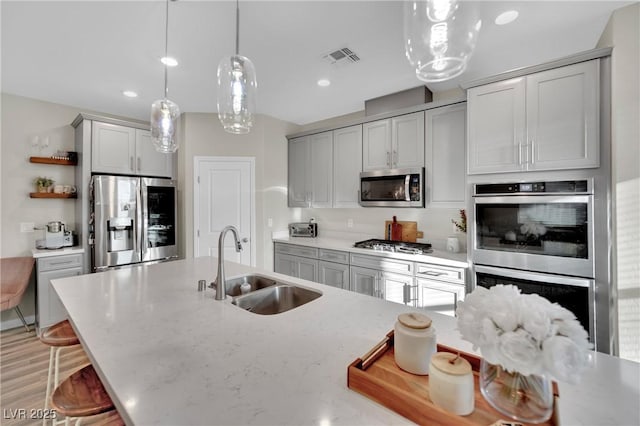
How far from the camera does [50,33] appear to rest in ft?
6.79

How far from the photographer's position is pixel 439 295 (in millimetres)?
2527

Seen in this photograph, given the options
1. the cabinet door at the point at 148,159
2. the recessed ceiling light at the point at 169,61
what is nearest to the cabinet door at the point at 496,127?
the recessed ceiling light at the point at 169,61

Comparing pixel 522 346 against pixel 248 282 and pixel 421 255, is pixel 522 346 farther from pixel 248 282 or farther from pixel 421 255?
pixel 421 255

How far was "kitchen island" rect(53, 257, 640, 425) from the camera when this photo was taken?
0.67 meters

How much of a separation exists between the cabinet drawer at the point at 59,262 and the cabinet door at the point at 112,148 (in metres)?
1.05

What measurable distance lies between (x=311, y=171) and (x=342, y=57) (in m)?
1.74

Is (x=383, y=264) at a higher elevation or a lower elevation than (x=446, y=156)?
lower

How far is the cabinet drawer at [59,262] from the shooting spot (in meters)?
2.96

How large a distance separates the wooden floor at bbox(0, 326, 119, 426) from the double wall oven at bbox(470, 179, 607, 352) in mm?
2871

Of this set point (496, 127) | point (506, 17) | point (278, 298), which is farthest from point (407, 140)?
point (278, 298)

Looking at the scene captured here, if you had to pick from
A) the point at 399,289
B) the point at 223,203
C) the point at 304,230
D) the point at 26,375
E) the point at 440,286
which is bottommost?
the point at 26,375

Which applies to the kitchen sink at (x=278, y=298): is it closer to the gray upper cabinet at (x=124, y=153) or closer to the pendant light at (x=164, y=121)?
the pendant light at (x=164, y=121)

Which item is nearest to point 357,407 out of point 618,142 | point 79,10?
point 618,142

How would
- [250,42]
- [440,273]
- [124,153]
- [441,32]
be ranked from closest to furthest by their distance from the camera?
[441,32] → [250,42] → [440,273] → [124,153]
